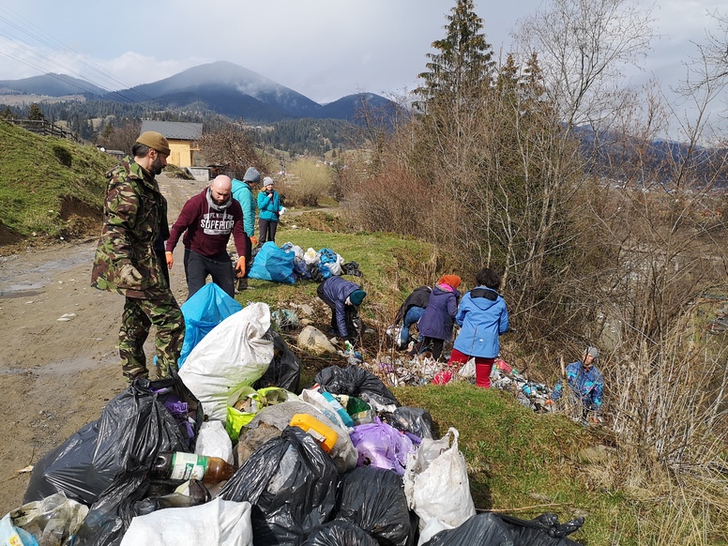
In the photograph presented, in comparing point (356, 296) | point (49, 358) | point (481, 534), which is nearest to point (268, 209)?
point (356, 296)

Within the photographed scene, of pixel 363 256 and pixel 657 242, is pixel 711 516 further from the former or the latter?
pixel 363 256

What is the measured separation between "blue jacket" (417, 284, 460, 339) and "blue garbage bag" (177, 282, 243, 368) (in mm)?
2685

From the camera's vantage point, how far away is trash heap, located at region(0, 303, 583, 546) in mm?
1942

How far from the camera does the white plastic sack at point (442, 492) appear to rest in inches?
96.0

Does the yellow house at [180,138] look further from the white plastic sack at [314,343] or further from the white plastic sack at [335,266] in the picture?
the white plastic sack at [314,343]

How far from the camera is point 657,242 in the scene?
6527 millimetres

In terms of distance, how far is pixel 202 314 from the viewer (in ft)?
13.1

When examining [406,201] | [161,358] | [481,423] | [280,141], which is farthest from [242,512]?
[280,141]

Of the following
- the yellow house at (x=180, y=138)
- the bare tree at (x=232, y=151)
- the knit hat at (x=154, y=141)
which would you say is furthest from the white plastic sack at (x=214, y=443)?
the yellow house at (x=180, y=138)

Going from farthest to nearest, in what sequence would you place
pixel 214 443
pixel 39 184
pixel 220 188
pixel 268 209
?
pixel 39 184 < pixel 268 209 < pixel 220 188 < pixel 214 443

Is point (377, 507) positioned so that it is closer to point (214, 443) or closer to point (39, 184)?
point (214, 443)

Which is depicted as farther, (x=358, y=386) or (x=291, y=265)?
(x=291, y=265)

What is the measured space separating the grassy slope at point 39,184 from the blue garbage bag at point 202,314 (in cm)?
804

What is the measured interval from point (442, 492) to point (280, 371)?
1.69 meters
